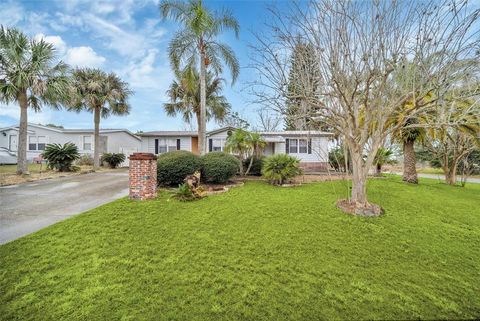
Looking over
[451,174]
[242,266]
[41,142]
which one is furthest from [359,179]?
[41,142]

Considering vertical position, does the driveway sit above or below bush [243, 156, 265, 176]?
below

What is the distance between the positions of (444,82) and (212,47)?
35.6 feet

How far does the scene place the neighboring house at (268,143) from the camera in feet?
58.4

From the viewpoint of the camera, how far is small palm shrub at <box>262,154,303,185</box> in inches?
416

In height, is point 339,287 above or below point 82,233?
below

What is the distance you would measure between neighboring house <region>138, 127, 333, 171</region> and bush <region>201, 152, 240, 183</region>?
7.44 metres

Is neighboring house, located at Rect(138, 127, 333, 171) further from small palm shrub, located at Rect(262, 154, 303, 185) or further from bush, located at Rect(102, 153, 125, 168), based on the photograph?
small palm shrub, located at Rect(262, 154, 303, 185)

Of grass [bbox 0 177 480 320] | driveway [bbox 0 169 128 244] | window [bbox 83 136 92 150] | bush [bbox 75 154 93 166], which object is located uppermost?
window [bbox 83 136 92 150]

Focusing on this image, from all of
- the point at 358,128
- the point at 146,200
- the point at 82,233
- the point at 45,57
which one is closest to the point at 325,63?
the point at 358,128

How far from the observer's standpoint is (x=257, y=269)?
11.9 feet

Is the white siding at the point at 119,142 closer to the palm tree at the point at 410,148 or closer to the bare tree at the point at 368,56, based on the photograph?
the bare tree at the point at 368,56

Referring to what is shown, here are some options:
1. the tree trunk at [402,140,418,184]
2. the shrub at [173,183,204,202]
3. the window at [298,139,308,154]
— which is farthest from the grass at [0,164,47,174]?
the tree trunk at [402,140,418,184]

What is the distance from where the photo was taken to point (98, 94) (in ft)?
54.1

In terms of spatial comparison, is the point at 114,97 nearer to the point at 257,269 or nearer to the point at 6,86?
the point at 6,86
